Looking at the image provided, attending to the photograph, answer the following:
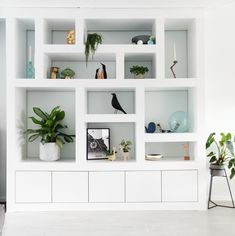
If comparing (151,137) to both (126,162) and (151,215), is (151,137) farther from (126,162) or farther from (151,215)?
(151,215)

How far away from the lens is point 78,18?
11.6 feet

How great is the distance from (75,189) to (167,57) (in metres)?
2.05

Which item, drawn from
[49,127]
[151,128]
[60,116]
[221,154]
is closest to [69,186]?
[49,127]

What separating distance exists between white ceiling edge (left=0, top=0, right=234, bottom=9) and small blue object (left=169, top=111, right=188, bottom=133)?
1277 mm

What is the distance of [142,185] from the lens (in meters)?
3.55

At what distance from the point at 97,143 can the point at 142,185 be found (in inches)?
29.3

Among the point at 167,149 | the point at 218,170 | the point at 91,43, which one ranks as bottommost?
the point at 218,170

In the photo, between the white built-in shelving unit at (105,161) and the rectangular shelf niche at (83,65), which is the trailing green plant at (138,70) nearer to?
the white built-in shelving unit at (105,161)

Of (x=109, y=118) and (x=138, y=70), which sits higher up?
(x=138, y=70)

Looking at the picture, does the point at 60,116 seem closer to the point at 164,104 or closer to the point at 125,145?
the point at 125,145

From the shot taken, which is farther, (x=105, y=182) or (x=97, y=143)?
(x=97, y=143)

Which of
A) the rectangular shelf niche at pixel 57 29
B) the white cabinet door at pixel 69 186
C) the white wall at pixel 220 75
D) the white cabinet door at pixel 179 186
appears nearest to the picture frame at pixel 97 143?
the white cabinet door at pixel 69 186

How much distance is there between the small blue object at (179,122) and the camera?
12.3ft

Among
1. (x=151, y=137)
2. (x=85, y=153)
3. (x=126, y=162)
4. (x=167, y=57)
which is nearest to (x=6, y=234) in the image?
(x=85, y=153)
